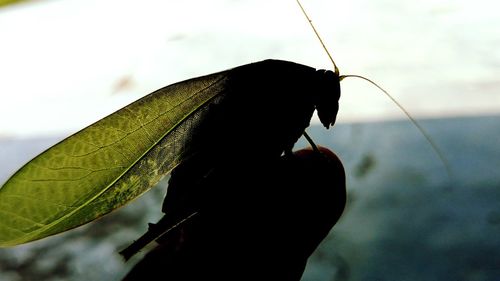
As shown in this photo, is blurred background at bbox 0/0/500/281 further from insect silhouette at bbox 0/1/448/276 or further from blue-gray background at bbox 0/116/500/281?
insect silhouette at bbox 0/1/448/276

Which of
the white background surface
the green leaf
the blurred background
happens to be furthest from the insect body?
the white background surface

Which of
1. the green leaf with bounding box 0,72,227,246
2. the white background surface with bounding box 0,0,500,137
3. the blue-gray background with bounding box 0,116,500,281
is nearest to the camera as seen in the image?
the green leaf with bounding box 0,72,227,246

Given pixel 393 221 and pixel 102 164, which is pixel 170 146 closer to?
pixel 102 164

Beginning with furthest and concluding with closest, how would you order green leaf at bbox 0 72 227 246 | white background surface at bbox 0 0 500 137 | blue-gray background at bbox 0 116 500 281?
white background surface at bbox 0 0 500 137, blue-gray background at bbox 0 116 500 281, green leaf at bbox 0 72 227 246

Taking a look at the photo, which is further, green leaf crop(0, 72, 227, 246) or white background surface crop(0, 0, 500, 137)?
white background surface crop(0, 0, 500, 137)

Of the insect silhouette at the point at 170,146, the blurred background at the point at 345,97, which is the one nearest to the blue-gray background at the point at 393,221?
the blurred background at the point at 345,97

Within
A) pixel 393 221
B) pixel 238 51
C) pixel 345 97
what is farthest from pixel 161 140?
pixel 238 51

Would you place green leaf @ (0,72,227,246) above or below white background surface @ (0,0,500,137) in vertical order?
above

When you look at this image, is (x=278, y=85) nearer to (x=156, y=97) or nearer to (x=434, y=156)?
(x=156, y=97)
